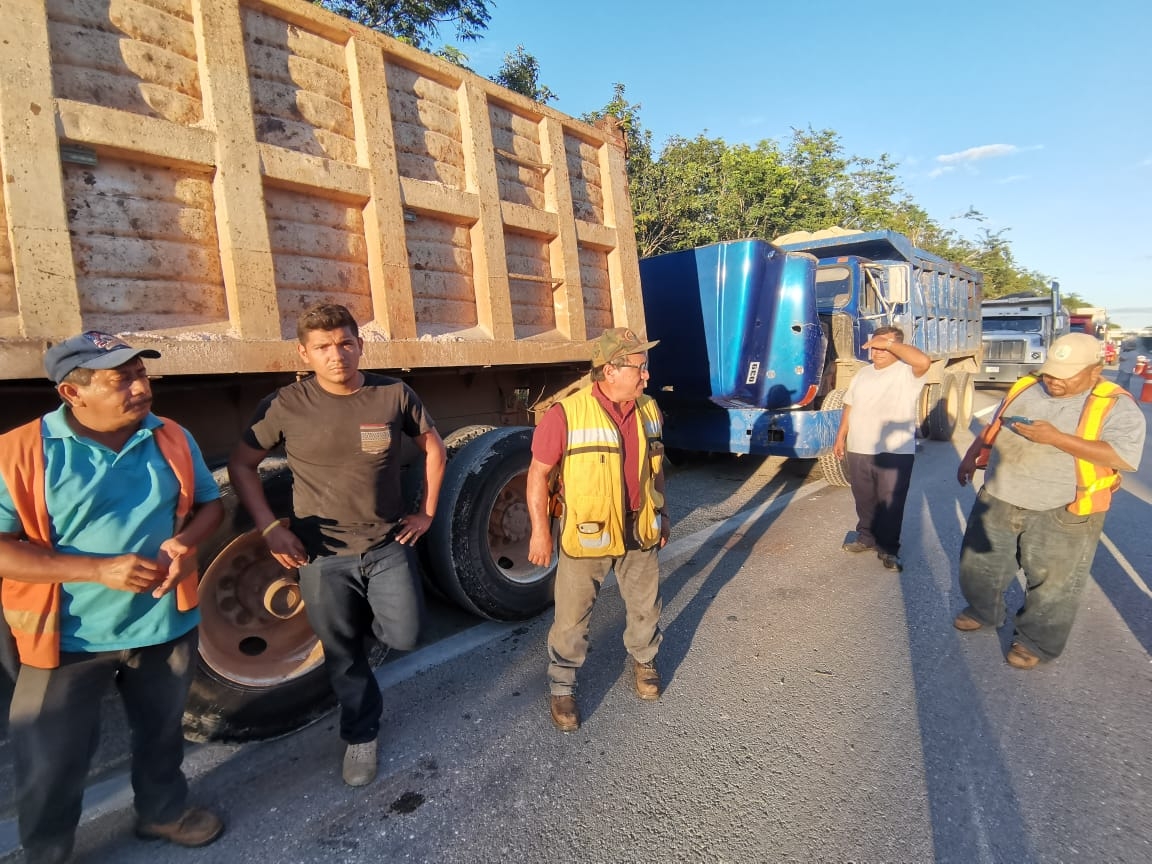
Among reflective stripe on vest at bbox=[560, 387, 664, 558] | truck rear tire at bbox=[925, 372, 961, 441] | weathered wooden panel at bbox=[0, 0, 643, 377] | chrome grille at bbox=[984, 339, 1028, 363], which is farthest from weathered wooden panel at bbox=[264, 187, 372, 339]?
chrome grille at bbox=[984, 339, 1028, 363]

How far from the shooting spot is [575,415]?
2.44 metres

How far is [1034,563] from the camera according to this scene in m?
2.95

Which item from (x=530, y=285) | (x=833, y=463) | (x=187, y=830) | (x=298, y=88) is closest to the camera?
(x=187, y=830)

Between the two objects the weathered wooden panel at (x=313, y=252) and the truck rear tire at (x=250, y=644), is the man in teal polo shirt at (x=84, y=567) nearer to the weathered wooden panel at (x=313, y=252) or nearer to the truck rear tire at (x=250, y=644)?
the truck rear tire at (x=250, y=644)

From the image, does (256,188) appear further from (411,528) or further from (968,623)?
(968,623)

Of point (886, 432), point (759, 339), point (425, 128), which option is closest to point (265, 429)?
point (425, 128)

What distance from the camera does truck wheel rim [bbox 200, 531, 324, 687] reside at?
2.41 metres

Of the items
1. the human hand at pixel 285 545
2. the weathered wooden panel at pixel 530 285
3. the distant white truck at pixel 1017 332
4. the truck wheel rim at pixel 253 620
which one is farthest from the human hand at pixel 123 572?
the distant white truck at pixel 1017 332

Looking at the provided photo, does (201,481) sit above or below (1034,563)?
above

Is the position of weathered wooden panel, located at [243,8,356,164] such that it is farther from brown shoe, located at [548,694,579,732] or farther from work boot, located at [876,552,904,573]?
work boot, located at [876,552,904,573]

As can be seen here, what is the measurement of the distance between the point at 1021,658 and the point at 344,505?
10.3 ft

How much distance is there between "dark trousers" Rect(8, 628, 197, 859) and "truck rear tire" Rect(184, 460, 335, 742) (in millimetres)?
371

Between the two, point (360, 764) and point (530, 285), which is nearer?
point (360, 764)

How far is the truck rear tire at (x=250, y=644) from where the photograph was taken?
2.31 m
